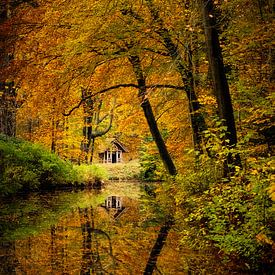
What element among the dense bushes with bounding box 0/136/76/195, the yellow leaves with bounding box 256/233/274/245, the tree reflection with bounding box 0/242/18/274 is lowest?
the tree reflection with bounding box 0/242/18/274

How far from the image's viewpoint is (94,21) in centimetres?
1155

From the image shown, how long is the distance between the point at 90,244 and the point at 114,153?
2279 inches

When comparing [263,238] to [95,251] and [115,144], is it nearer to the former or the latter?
[95,251]

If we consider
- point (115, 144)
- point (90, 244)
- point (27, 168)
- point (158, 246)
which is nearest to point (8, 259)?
point (90, 244)

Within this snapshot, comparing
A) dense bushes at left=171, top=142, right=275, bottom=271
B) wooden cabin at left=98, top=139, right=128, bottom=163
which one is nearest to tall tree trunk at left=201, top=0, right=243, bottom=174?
dense bushes at left=171, top=142, right=275, bottom=271

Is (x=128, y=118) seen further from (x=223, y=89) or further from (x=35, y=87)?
(x=223, y=89)

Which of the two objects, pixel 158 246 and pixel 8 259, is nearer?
pixel 8 259

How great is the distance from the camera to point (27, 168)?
67.2 ft

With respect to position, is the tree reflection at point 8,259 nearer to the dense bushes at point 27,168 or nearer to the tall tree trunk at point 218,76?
the tall tree trunk at point 218,76

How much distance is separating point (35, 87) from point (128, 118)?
690 centimetres

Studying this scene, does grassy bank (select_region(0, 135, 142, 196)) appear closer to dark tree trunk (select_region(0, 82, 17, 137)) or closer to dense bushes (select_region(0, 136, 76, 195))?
dense bushes (select_region(0, 136, 76, 195))

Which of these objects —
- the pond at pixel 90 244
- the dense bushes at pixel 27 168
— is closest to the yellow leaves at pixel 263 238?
the pond at pixel 90 244

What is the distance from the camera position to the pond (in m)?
7.08

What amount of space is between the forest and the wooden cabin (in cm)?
4416
